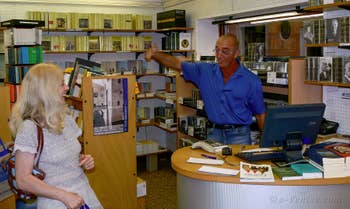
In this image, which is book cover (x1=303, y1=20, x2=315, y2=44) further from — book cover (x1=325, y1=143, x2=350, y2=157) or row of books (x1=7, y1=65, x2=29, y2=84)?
row of books (x1=7, y1=65, x2=29, y2=84)

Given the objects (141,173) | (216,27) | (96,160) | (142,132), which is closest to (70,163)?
(96,160)

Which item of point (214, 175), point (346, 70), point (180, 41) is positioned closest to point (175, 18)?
point (180, 41)

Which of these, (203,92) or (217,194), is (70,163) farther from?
→ (203,92)

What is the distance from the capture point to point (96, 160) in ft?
13.0

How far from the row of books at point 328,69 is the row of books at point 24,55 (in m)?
4.04

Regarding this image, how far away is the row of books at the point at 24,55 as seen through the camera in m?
6.26

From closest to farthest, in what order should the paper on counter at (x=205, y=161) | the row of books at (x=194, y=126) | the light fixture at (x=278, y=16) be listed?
the paper on counter at (x=205, y=161) < the light fixture at (x=278, y=16) < the row of books at (x=194, y=126)

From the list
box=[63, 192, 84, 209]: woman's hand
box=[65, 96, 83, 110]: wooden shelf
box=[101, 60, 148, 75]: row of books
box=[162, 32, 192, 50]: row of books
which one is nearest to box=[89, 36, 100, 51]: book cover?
box=[101, 60, 148, 75]: row of books

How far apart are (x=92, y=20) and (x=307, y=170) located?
5041mm

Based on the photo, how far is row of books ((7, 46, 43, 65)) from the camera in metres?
6.26

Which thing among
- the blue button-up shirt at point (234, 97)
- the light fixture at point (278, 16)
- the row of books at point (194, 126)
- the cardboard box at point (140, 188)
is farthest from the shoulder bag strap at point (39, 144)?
the row of books at point (194, 126)

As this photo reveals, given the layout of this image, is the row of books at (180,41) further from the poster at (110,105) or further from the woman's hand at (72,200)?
the woman's hand at (72,200)

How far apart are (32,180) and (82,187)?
323mm

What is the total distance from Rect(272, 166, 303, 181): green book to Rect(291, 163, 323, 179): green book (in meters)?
0.02
